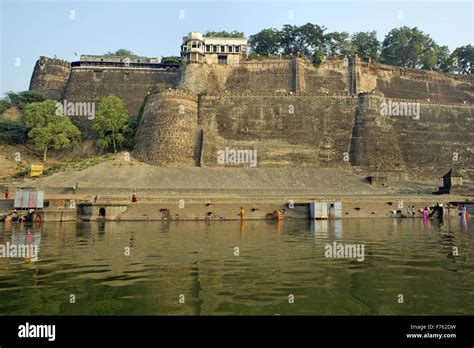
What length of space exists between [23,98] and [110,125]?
1744 centimetres

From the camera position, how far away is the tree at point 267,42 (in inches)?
2562

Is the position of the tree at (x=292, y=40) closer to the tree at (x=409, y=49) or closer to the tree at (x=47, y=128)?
the tree at (x=409, y=49)

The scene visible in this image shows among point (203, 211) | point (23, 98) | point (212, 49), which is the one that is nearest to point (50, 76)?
point (23, 98)

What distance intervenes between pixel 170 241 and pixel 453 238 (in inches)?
493

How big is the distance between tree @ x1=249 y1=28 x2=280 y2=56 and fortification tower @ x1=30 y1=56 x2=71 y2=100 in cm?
3140

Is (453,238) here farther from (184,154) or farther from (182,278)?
(184,154)

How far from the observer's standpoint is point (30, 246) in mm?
14742

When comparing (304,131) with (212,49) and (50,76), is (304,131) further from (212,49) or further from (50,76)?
(50,76)

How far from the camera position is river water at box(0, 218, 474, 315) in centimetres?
685

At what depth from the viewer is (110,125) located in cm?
4412

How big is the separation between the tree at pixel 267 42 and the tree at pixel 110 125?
30028 millimetres

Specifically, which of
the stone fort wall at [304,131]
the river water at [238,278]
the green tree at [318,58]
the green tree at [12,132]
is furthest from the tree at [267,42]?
the river water at [238,278]
